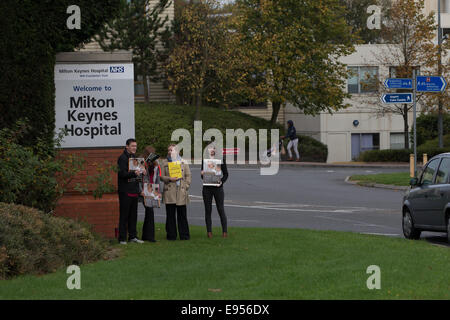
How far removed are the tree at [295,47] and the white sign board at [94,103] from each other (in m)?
32.9

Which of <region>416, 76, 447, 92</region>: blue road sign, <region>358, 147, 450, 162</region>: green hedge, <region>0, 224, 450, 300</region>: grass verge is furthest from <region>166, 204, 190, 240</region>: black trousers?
<region>358, 147, 450, 162</region>: green hedge

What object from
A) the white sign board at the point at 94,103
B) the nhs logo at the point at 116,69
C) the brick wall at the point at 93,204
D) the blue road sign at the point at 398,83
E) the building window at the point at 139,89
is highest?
the building window at the point at 139,89

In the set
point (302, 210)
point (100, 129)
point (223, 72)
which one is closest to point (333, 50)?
point (223, 72)

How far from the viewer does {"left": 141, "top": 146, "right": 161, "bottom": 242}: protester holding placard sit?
15041 millimetres

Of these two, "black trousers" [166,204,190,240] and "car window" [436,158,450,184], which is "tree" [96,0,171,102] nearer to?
"black trousers" [166,204,190,240]

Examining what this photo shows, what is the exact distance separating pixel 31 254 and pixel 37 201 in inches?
142

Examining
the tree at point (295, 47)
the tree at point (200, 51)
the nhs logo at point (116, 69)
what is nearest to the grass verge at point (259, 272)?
the nhs logo at point (116, 69)

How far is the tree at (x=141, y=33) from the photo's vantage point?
46531 millimetres

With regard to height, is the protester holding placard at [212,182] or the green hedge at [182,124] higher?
the green hedge at [182,124]

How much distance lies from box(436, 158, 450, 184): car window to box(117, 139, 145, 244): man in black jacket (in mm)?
5463

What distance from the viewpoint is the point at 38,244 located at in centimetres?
1128

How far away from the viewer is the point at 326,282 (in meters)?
9.64

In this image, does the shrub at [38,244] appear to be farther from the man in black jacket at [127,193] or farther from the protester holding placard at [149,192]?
the protester holding placard at [149,192]

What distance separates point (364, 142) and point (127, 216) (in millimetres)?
41796
